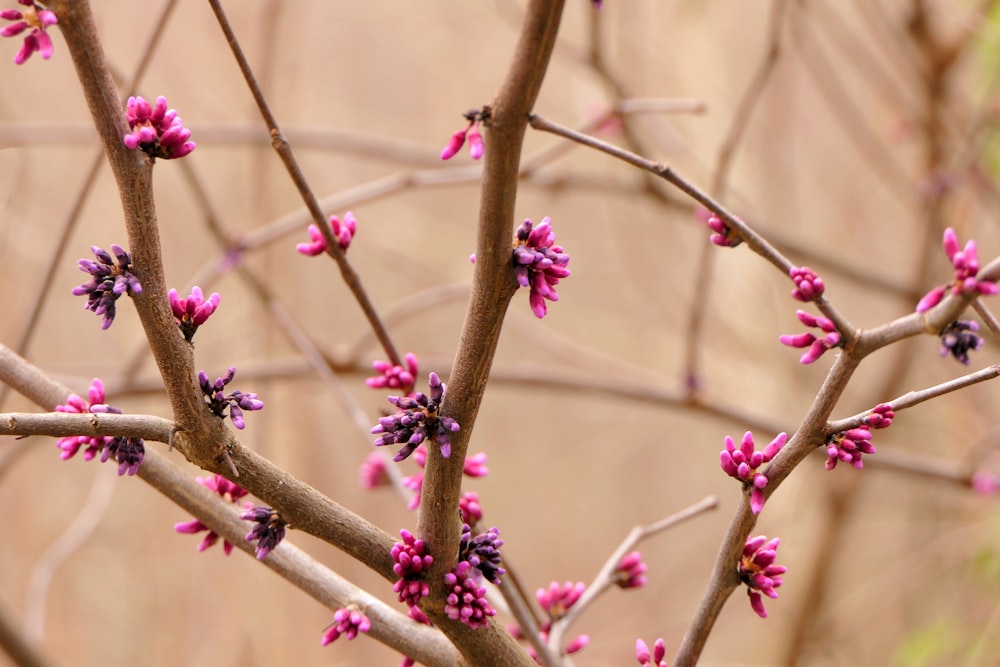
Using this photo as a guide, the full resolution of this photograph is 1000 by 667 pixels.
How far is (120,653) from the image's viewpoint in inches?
227

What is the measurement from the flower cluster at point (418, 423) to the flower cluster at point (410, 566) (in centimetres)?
13

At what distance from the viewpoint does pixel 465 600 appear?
1.11 metres

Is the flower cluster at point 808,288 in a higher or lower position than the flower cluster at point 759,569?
higher

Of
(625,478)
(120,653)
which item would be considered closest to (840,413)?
(625,478)

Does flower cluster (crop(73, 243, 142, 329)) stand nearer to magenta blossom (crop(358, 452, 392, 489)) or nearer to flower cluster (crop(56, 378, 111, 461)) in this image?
flower cluster (crop(56, 378, 111, 461))

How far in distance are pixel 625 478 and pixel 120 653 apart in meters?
3.84

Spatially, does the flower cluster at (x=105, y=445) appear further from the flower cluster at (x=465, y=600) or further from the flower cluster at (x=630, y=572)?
the flower cluster at (x=630, y=572)

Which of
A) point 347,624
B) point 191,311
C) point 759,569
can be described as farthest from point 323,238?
point 759,569

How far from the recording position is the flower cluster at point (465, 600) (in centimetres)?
111

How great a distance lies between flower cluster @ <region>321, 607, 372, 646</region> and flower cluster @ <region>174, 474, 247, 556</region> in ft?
0.62

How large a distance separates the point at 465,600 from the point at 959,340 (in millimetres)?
632

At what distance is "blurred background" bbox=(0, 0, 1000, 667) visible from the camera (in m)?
3.19

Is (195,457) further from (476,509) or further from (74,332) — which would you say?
(74,332)

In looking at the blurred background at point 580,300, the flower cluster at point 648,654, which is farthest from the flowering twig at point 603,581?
the blurred background at point 580,300
